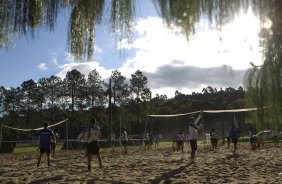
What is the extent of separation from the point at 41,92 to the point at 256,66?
3091 inches

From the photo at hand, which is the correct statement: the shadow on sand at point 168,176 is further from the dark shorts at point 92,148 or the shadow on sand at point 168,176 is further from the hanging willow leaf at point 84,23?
the hanging willow leaf at point 84,23

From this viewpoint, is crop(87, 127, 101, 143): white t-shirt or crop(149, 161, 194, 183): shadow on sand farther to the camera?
crop(87, 127, 101, 143): white t-shirt

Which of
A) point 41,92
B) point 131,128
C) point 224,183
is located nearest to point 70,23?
point 224,183

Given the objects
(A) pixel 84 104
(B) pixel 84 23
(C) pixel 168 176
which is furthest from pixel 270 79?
(A) pixel 84 104

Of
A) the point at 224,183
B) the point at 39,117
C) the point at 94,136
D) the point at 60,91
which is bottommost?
the point at 224,183

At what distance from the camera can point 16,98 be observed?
83.1 metres

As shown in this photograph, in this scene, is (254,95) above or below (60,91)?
below

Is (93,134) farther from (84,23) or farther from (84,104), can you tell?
(84,104)

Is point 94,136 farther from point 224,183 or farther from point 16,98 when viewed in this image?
point 16,98

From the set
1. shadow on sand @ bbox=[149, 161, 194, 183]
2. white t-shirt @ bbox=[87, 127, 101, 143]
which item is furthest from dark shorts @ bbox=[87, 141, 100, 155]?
shadow on sand @ bbox=[149, 161, 194, 183]

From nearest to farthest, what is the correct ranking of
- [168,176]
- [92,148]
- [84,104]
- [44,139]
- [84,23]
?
[84,23] < [168,176] < [92,148] < [44,139] < [84,104]

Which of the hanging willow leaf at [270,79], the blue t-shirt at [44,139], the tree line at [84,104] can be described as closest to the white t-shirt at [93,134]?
the blue t-shirt at [44,139]

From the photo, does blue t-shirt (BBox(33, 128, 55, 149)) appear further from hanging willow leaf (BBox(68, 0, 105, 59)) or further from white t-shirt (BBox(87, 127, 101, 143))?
hanging willow leaf (BBox(68, 0, 105, 59))

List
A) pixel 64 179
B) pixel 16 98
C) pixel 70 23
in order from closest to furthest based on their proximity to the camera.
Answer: pixel 70 23 < pixel 64 179 < pixel 16 98
